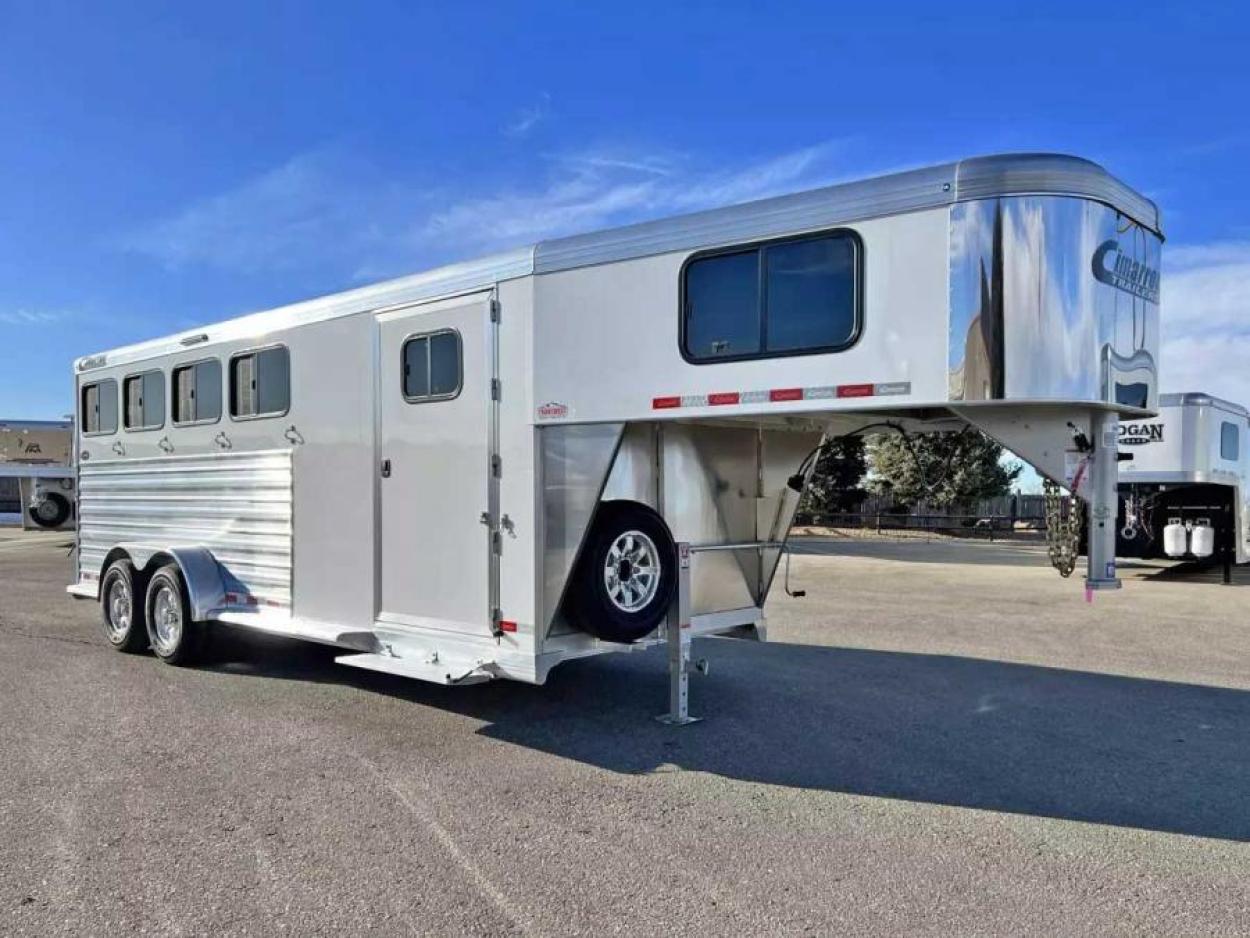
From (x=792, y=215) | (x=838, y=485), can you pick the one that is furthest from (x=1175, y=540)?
(x=838, y=485)

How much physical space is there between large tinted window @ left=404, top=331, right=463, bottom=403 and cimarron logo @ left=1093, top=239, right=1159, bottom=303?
11.5 ft

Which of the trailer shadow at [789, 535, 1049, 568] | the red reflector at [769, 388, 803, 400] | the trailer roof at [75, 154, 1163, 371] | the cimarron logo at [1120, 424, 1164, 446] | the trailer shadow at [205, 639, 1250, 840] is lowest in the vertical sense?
the trailer shadow at [789, 535, 1049, 568]

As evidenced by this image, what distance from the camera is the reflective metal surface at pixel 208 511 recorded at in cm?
696

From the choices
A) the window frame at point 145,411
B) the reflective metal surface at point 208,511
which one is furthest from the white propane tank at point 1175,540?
the window frame at point 145,411

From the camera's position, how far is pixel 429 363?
593 cm

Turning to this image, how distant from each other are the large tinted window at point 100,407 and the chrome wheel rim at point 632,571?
5.89 meters

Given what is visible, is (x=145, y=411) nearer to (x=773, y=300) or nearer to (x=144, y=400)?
(x=144, y=400)

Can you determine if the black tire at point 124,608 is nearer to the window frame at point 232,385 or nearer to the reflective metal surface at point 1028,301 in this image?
the window frame at point 232,385

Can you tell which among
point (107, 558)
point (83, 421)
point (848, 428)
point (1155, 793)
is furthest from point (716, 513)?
point (83, 421)

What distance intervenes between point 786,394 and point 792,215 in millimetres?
896

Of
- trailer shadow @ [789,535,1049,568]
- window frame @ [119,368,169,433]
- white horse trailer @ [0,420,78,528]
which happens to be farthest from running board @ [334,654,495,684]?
white horse trailer @ [0,420,78,528]

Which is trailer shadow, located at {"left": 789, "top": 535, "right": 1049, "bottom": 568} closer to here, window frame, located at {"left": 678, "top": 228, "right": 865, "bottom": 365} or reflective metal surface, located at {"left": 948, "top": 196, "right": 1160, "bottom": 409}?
reflective metal surface, located at {"left": 948, "top": 196, "right": 1160, "bottom": 409}

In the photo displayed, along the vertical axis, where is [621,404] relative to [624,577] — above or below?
above

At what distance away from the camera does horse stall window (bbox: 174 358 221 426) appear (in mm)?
7559
